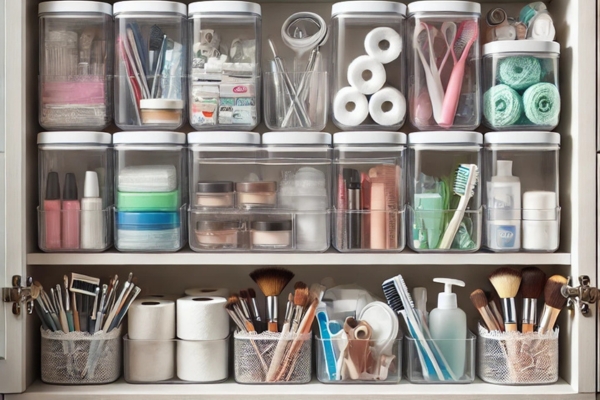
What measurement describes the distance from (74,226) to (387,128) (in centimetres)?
57

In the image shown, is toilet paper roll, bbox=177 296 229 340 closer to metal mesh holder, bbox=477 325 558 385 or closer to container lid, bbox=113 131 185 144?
container lid, bbox=113 131 185 144

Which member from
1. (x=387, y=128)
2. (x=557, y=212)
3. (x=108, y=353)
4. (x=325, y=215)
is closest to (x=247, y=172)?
(x=325, y=215)

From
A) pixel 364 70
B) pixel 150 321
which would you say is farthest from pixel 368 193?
pixel 150 321

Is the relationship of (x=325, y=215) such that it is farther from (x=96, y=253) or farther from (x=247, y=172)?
(x=96, y=253)

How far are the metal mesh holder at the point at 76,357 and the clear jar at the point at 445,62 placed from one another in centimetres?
68

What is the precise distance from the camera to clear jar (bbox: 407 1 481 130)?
130cm

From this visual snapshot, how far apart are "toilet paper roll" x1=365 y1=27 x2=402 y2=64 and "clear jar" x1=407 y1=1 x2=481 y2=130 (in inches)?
1.2

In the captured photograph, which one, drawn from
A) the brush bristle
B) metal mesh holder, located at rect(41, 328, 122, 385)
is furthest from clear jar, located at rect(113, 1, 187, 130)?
the brush bristle

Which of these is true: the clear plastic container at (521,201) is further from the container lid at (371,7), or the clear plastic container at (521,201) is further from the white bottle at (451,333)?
the container lid at (371,7)

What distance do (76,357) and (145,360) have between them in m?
0.12

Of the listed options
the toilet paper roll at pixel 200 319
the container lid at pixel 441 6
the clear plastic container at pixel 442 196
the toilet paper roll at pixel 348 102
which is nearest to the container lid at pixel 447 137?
the clear plastic container at pixel 442 196

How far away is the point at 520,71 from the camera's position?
50.9 inches

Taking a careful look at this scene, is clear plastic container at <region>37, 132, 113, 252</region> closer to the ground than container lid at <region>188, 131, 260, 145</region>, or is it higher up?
closer to the ground

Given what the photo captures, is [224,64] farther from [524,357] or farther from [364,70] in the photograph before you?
[524,357]
